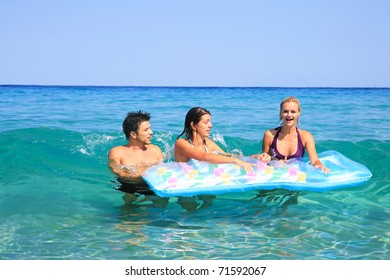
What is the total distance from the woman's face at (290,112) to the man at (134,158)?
1.36 m

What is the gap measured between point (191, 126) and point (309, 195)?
1.60 metres

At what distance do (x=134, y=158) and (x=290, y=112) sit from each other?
5.37 ft

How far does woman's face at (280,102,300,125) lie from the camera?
5055 mm

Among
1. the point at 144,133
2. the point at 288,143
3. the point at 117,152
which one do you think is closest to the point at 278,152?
the point at 288,143

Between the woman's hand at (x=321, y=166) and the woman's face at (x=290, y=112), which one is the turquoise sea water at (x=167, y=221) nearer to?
the woman's hand at (x=321, y=166)

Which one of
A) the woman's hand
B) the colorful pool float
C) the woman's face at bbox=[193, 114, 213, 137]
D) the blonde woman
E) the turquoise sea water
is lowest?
the turquoise sea water

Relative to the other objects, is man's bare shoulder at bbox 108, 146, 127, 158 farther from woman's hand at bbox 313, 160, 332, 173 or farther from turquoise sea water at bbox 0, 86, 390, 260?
woman's hand at bbox 313, 160, 332, 173

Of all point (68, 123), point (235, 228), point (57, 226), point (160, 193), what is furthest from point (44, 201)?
point (68, 123)

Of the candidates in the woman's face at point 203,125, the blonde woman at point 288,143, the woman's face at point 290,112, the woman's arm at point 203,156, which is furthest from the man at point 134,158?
the woman's face at point 290,112

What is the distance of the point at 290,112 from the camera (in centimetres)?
511

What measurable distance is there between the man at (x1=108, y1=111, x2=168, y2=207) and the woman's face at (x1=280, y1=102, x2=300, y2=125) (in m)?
1.36

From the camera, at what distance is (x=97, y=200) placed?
18.3 feet

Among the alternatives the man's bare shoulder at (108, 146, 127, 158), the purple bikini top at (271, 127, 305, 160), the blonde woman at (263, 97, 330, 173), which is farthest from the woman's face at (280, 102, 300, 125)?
the man's bare shoulder at (108, 146, 127, 158)

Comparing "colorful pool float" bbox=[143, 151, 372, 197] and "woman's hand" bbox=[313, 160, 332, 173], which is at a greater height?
"woman's hand" bbox=[313, 160, 332, 173]
